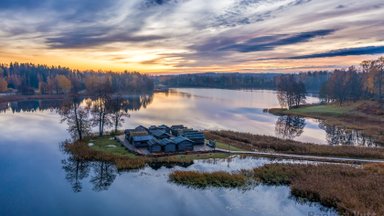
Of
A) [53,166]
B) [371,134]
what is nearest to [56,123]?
[53,166]

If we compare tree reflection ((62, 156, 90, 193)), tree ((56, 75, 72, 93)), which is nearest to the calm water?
tree reflection ((62, 156, 90, 193))

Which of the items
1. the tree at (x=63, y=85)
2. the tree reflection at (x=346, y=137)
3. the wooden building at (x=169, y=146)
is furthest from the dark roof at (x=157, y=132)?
the tree at (x=63, y=85)

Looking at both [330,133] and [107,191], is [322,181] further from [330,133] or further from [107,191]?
[330,133]

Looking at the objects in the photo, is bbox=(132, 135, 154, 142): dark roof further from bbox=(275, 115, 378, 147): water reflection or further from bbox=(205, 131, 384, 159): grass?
bbox=(275, 115, 378, 147): water reflection

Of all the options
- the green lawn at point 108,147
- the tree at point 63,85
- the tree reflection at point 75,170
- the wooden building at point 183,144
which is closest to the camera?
the tree reflection at point 75,170

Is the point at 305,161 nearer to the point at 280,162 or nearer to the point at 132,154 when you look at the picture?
the point at 280,162

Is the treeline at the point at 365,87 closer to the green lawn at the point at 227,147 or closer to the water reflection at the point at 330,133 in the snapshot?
the water reflection at the point at 330,133

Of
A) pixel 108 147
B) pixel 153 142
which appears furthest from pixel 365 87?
pixel 108 147

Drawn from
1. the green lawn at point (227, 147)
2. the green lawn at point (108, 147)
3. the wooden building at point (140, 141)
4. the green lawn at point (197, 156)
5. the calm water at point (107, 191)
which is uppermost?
the wooden building at point (140, 141)
